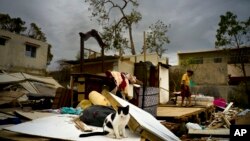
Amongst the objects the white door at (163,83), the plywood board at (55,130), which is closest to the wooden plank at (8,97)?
the plywood board at (55,130)

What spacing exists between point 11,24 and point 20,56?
5921 mm

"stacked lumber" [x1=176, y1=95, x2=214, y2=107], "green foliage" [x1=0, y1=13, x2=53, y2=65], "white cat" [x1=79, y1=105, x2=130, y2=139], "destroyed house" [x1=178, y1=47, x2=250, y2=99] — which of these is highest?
"green foliage" [x1=0, y1=13, x2=53, y2=65]

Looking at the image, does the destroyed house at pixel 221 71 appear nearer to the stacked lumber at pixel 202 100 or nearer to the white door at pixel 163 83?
the white door at pixel 163 83

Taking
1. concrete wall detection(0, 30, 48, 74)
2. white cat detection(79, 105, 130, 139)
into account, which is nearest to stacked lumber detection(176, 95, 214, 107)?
white cat detection(79, 105, 130, 139)

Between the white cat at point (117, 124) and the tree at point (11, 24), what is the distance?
882 inches

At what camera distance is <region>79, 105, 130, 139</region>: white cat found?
4.01m

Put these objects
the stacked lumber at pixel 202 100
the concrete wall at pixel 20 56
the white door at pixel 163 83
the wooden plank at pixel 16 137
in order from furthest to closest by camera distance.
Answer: the concrete wall at pixel 20 56 → the white door at pixel 163 83 → the stacked lumber at pixel 202 100 → the wooden plank at pixel 16 137

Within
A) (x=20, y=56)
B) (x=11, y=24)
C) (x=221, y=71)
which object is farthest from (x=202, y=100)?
(x=11, y=24)

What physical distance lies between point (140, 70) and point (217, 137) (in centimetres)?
874

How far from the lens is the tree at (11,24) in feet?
77.8

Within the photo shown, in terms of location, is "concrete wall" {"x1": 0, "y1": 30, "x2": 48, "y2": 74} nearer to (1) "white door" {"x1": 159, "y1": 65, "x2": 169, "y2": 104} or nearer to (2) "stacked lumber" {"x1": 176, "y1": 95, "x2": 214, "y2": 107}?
(1) "white door" {"x1": 159, "y1": 65, "x2": 169, "y2": 104}

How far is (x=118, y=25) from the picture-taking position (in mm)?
23578

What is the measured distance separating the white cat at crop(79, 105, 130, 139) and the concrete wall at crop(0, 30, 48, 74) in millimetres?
17305

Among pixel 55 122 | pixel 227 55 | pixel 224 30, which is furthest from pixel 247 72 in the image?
pixel 55 122
